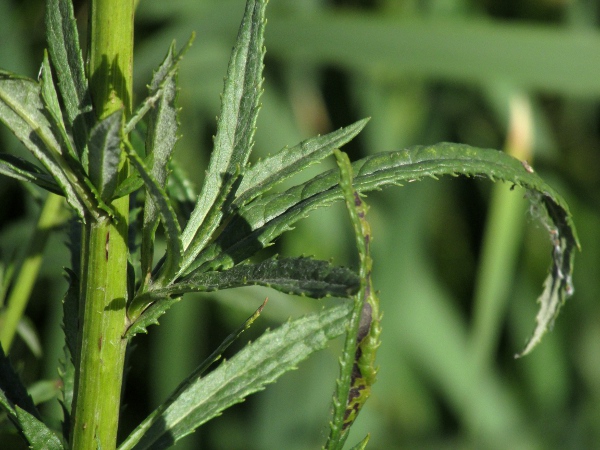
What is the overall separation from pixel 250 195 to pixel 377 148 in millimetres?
1926

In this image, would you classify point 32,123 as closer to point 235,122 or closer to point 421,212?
point 235,122

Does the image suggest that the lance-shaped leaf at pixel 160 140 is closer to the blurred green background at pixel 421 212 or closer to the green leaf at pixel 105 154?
the green leaf at pixel 105 154

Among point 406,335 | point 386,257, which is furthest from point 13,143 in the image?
point 406,335

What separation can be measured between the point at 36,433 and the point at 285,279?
22cm

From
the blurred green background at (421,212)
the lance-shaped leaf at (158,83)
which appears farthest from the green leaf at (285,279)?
the blurred green background at (421,212)

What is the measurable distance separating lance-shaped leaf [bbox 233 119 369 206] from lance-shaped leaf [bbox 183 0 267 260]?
0.02 m

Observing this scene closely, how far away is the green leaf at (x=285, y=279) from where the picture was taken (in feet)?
1.59

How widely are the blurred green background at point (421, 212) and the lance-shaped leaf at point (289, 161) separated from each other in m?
1.40

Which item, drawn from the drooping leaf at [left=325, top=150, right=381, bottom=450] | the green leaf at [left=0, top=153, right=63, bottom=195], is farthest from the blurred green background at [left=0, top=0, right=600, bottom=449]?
the drooping leaf at [left=325, top=150, right=381, bottom=450]

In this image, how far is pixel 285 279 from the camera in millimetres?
522

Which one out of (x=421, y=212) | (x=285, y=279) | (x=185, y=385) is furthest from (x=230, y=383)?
(x=421, y=212)

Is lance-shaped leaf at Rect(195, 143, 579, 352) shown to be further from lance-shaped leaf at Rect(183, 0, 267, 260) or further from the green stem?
the green stem

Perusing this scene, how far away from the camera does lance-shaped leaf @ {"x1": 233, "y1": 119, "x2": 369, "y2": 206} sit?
616 mm

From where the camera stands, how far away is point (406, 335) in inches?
100
